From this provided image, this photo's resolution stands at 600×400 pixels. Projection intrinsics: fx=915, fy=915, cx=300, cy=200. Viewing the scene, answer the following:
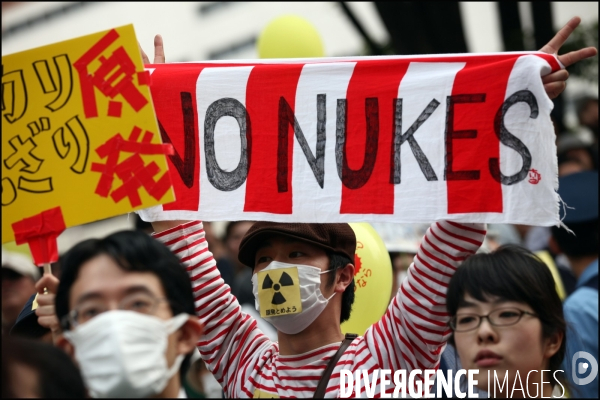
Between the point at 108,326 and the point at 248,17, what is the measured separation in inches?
500

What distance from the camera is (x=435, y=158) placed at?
3.20 meters

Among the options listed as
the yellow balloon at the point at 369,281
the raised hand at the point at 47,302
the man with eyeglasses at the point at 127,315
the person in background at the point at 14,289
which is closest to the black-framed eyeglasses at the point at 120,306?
the man with eyeglasses at the point at 127,315

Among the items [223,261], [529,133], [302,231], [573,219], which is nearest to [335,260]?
Result: [302,231]

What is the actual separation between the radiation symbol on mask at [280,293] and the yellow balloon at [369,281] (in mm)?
818

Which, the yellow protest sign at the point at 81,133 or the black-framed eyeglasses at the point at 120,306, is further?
the yellow protest sign at the point at 81,133

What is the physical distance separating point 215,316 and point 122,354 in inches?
43.4

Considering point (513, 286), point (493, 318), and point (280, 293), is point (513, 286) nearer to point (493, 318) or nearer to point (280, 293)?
point (493, 318)

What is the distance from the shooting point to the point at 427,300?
3.08 m

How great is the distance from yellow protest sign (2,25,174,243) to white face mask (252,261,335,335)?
60 centimetres

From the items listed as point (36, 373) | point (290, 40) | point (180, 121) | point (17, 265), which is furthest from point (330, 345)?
point (17, 265)

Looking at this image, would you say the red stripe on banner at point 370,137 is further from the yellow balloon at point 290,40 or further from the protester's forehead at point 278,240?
the yellow balloon at point 290,40

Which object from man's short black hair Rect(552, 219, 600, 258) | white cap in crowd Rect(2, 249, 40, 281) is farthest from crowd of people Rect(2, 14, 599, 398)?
white cap in crowd Rect(2, 249, 40, 281)

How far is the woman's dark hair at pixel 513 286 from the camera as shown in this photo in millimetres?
3078

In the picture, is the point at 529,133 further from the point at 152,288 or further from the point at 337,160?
the point at 152,288
